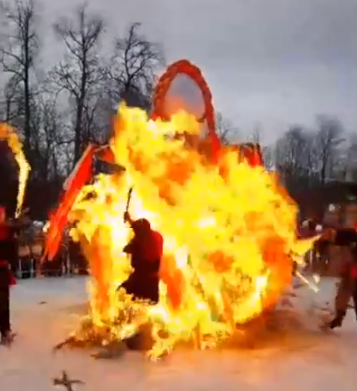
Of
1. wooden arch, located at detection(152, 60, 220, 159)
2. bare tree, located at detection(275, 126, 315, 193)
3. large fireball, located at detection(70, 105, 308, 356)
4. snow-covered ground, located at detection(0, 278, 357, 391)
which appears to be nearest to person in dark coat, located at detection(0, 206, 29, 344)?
snow-covered ground, located at detection(0, 278, 357, 391)

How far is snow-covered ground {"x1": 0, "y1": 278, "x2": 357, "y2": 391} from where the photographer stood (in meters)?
8.52

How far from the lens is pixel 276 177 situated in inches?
469

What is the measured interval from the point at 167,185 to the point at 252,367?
2629 mm

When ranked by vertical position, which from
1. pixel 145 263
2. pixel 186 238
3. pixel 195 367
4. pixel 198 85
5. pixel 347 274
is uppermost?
pixel 198 85

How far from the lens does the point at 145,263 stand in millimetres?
10430

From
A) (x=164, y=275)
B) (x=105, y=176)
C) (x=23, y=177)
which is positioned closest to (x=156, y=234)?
(x=164, y=275)

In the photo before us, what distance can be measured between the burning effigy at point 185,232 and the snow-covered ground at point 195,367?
0.49 metres

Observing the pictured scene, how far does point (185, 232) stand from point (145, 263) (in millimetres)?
637

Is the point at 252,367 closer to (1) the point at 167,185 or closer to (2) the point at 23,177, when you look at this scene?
(1) the point at 167,185

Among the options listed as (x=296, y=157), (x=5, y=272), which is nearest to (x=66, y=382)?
(x=5, y=272)

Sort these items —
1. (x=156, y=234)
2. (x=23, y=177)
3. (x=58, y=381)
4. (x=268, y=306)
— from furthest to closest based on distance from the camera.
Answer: (x=23, y=177) < (x=268, y=306) < (x=156, y=234) < (x=58, y=381)

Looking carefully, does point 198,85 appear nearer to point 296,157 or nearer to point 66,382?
point 66,382

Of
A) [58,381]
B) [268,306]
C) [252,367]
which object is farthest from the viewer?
[268,306]

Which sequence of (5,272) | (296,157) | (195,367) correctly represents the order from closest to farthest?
(195,367) < (5,272) < (296,157)
